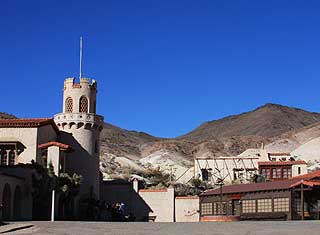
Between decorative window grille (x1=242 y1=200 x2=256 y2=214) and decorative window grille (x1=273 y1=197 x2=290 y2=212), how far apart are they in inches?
83.7

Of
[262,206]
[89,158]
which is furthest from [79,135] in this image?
[262,206]

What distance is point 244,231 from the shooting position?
2689cm

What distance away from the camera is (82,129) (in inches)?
2158

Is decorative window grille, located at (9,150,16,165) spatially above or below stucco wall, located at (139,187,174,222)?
above

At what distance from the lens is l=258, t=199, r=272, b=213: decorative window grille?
168 ft

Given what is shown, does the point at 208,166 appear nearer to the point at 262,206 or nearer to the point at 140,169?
the point at 140,169

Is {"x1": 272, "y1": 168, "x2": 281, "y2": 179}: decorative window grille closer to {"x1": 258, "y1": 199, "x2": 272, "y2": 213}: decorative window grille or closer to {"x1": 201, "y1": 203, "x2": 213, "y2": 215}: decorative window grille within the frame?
{"x1": 201, "y1": 203, "x2": 213, "y2": 215}: decorative window grille

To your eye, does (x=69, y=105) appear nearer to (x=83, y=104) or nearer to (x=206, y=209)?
(x=83, y=104)

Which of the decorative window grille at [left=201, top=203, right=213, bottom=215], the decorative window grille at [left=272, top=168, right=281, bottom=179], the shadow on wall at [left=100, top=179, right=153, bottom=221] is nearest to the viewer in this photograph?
the decorative window grille at [left=201, top=203, right=213, bottom=215]

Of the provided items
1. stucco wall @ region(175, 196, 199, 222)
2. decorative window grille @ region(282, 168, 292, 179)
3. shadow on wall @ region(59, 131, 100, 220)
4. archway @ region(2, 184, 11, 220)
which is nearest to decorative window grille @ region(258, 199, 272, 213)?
stucco wall @ region(175, 196, 199, 222)

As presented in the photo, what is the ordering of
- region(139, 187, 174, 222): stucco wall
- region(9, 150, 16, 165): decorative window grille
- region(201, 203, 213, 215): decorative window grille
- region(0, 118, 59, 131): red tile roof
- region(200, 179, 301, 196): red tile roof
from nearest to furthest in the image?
region(9, 150, 16, 165): decorative window grille
region(0, 118, 59, 131): red tile roof
region(200, 179, 301, 196): red tile roof
region(201, 203, 213, 215): decorative window grille
region(139, 187, 174, 222): stucco wall

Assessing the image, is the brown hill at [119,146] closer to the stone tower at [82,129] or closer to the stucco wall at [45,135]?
the stone tower at [82,129]

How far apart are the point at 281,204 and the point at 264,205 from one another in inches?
65.6

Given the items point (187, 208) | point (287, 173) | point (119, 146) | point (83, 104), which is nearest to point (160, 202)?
point (187, 208)
